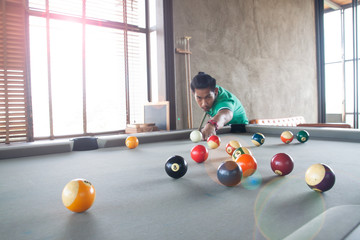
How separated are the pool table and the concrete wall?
10.7 ft

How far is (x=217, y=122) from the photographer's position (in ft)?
9.07

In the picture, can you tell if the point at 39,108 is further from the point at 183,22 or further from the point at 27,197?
the point at 27,197

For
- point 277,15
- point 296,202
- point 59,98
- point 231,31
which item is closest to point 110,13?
point 59,98

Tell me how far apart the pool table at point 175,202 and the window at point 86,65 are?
249 centimetres

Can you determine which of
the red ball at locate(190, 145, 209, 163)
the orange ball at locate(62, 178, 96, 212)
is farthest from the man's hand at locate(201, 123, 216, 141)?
the orange ball at locate(62, 178, 96, 212)

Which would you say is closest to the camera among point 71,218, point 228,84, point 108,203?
point 71,218

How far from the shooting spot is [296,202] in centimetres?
87

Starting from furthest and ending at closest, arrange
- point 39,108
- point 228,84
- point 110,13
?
point 228,84
point 110,13
point 39,108

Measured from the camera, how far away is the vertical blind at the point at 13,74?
3.48 m

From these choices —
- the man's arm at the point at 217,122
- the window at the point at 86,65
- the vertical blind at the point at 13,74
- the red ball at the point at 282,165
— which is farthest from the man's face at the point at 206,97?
the vertical blind at the point at 13,74

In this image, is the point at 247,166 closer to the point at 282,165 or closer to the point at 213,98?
the point at 282,165

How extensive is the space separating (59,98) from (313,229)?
13.7 feet

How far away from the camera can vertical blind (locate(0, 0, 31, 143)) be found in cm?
348

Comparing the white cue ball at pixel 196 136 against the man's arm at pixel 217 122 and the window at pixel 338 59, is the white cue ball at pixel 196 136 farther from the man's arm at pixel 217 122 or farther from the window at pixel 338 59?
the window at pixel 338 59
